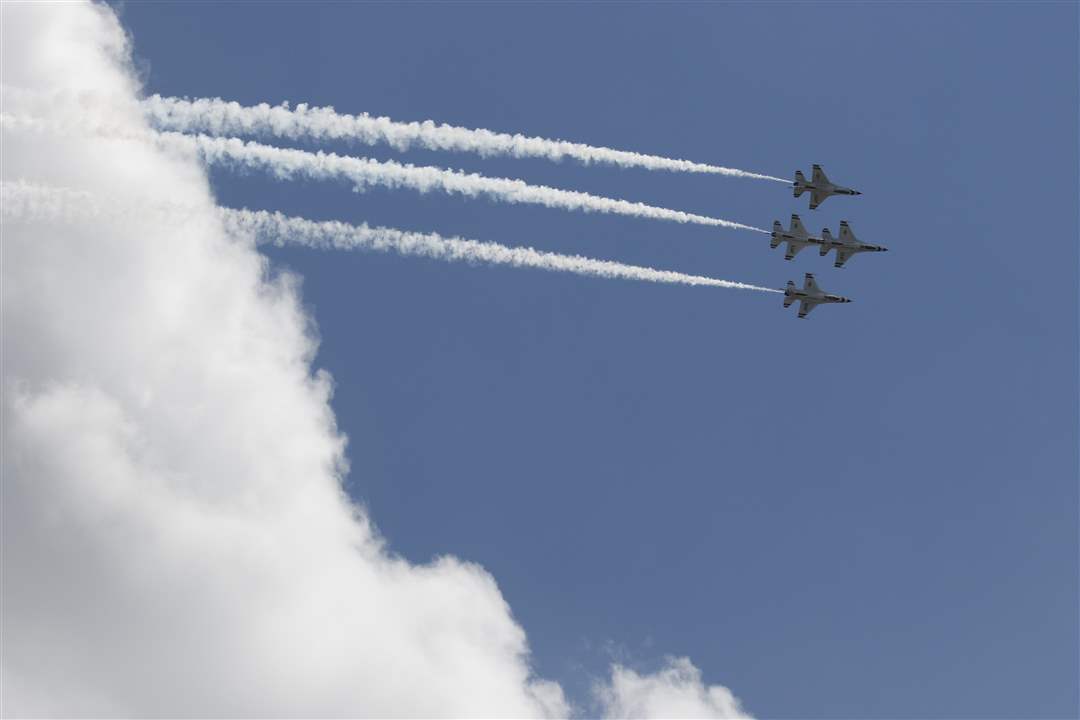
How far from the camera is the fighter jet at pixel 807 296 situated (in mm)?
94688

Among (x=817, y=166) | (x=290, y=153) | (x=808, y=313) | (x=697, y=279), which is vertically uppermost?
(x=817, y=166)

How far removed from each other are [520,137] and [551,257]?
6.50 m

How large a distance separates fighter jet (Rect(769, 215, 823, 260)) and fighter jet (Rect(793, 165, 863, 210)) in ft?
6.57

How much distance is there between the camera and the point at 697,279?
7869cm

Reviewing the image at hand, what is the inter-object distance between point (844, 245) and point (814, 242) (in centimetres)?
209

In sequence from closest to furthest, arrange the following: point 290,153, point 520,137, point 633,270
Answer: point 290,153
point 520,137
point 633,270

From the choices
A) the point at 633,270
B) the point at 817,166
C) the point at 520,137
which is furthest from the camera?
the point at 817,166

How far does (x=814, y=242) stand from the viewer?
3693 inches

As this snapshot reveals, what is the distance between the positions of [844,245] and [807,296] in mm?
4122

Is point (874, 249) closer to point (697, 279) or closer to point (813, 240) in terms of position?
point (813, 240)

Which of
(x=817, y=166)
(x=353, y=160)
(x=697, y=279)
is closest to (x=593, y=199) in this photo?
(x=697, y=279)

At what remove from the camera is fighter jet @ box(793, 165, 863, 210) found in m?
92.1

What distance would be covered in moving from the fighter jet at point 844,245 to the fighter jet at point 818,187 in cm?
272

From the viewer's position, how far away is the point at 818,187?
92.3 metres
